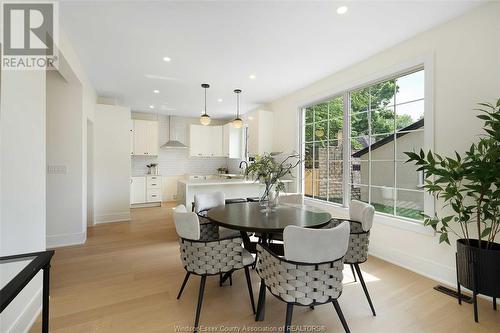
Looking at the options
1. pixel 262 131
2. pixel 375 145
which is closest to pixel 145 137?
pixel 262 131

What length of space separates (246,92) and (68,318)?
430cm

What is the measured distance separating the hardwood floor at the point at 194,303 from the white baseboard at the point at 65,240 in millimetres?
484

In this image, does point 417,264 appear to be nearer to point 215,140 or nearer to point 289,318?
point 289,318

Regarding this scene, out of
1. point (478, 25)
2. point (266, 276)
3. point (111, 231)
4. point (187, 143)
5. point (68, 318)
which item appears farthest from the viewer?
point (187, 143)

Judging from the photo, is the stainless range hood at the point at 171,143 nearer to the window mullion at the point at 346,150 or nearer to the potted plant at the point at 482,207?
the window mullion at the point at 346,150

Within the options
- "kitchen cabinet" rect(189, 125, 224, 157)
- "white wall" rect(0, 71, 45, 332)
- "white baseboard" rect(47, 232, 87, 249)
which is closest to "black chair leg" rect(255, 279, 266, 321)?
"white wall" rect(0, 71, 45, 332)

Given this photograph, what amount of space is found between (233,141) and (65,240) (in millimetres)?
4609

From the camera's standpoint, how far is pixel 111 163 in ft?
16.0

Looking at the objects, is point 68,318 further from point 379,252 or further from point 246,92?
point 246,92

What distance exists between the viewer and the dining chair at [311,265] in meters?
1.44

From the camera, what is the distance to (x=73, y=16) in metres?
2.36

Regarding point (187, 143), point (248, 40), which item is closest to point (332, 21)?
point (248, 40)

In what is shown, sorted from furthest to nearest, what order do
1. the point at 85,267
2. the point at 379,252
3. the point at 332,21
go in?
the point at 379,252 < the point at 85,267 < the point at 332,21

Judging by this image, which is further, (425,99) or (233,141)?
(233,141)
